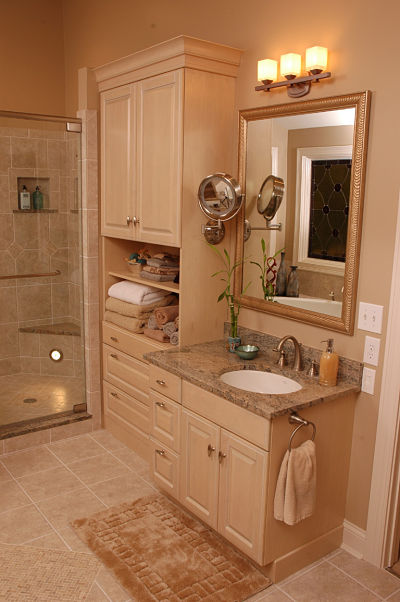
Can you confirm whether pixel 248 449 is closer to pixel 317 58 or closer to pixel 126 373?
pixel 126 373

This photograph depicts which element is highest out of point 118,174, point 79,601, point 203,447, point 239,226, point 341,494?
point 118,174

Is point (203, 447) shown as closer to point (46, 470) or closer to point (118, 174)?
point (46, 470)

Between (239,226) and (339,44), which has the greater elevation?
(339,44)

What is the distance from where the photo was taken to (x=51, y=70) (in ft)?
15.1

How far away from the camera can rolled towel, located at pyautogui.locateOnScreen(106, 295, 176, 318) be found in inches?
136

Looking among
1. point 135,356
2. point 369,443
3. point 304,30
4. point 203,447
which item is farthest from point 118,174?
point 369,443

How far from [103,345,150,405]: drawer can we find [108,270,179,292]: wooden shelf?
1.60 ft

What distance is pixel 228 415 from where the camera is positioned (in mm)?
2469

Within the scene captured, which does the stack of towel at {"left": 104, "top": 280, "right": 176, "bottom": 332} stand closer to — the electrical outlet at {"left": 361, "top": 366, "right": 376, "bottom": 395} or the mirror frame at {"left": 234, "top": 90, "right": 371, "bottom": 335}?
Result: the mirror frame at {"left": 234, "top": 90, "right": 371, "bottom": 335}

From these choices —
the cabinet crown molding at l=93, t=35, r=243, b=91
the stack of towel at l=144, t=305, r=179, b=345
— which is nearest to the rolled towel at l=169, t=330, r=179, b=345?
the stack of towel at l=144, t=305, r=179, b=345

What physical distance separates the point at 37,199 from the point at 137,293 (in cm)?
91

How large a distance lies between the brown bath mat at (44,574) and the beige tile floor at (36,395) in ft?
3.76

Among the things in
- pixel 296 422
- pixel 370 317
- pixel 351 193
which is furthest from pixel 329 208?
pixel 296 422

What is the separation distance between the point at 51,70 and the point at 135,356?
8.68ft
